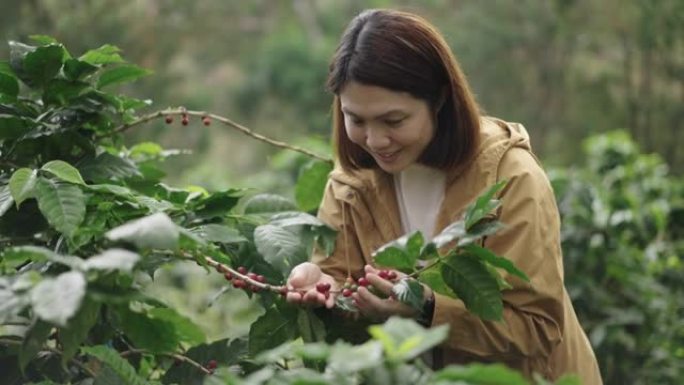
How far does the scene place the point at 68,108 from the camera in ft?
7.19

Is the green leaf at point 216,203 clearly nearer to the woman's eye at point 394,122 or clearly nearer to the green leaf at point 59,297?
the woman's eye at point 394,122

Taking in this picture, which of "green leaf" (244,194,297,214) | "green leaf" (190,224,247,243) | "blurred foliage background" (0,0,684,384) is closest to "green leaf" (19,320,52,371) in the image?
"green leaf" (190,224,247,243)

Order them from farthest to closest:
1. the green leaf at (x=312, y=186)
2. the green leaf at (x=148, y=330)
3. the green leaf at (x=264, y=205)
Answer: the green leaf at (x=312, y=186) < the green leaf at (x=264, y=205) < the green leaf at (x=148, y=330)

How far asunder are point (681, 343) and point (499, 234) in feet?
6.75

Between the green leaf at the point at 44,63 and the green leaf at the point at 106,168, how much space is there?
0.59 ft

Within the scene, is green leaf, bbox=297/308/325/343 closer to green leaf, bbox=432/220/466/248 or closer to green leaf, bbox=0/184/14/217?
green leaf, bbox=432/220/466/248

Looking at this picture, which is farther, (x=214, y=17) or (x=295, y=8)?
(x=295, y=8)

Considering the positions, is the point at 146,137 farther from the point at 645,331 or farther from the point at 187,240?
the point at 187,240

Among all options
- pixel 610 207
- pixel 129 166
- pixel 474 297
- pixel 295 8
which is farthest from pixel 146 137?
pixel 295 8

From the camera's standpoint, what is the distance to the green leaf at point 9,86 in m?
2.12

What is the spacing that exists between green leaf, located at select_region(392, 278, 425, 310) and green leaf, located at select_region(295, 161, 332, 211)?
0.81 m

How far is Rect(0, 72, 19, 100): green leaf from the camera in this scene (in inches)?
83.4

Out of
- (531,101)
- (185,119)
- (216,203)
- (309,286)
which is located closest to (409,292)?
(309,286)

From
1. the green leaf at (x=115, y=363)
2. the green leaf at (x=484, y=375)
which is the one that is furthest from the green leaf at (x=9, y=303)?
the green leaf at (x=484, y=375)
